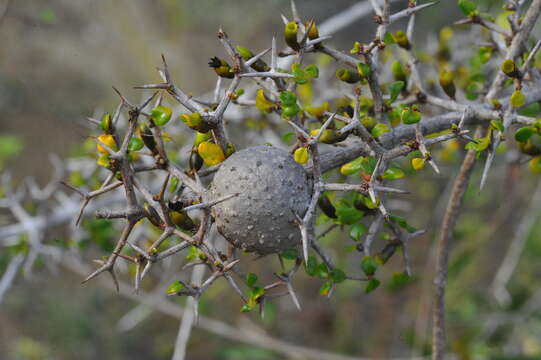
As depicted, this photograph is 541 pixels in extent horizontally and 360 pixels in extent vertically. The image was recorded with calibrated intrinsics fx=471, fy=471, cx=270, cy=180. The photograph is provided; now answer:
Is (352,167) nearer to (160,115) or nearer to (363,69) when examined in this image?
(363,69)

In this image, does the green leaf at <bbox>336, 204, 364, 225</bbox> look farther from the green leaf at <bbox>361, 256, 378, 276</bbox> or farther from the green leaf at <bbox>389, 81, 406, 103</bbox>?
the green leaf at <bbox>389, 81, 406, 103</bbox>

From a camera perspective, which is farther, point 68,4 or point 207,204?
point 68,4

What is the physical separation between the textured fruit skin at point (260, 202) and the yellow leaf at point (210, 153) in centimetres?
10

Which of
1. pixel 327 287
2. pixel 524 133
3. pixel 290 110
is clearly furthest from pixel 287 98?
pixel 524 133

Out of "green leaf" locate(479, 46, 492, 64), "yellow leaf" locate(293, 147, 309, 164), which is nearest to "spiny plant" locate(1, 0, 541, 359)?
"yellow leaf" locate(293, 147, 309, 164)

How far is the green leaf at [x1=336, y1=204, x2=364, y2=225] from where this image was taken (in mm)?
1353

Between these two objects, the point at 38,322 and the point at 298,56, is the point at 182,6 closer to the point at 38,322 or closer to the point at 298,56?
the point at 38,322

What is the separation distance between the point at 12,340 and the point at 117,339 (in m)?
1.23

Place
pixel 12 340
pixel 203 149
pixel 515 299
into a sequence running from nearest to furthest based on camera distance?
pixel 203 149
pixel 515 299
pixel 12 340

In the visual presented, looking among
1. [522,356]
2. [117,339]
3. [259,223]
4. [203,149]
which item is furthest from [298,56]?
[117,339]

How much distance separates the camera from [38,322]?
→ 5.62 m

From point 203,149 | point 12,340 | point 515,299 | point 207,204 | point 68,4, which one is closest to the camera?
point 207,204

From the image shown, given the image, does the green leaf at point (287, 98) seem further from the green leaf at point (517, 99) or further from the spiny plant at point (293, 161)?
the green leaf at point (517, 99)

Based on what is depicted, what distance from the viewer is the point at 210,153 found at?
1297mm
